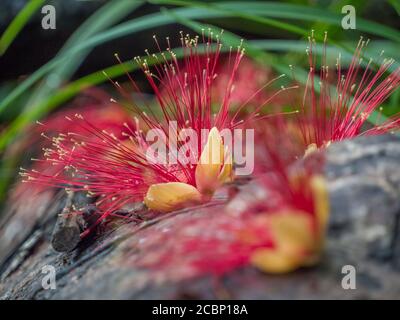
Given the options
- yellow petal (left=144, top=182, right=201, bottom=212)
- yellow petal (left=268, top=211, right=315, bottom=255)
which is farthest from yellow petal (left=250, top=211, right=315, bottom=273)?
yellow petal (left=144, top=182, right=201, bottom=212)

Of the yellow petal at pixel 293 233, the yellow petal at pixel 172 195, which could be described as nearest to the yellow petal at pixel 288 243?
the yellow petal at pixel 293 233

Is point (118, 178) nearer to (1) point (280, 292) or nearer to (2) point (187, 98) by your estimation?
(2) point (187, 98)

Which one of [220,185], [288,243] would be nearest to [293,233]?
[288,243]

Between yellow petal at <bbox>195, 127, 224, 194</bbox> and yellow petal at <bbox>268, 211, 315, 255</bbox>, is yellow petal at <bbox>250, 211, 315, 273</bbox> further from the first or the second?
yellow petal at <bbox>195, 127, 224, 194</bbox>

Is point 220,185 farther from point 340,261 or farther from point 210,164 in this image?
point 340,261
